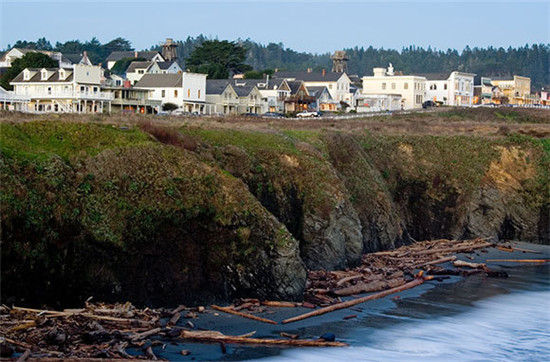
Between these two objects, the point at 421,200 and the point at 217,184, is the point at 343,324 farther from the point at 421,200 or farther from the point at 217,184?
the point at 421,200

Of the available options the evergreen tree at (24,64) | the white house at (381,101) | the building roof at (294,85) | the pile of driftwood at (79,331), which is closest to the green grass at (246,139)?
the pile of driftwood at (79,331)

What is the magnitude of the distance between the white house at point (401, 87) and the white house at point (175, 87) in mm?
45047

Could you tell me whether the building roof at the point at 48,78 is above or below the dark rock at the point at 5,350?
above

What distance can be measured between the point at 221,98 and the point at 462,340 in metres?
85.4

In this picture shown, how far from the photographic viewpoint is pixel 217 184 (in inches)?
1112

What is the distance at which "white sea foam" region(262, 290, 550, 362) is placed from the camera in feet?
72.6

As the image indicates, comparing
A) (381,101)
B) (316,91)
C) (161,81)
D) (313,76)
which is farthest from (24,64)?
(313,76)

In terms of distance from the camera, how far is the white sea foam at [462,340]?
72.6ft

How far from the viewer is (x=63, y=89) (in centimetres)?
8206

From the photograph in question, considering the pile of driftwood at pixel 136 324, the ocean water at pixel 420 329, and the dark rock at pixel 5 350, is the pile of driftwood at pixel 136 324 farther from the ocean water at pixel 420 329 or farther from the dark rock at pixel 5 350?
the ocean water at pixel 420 329

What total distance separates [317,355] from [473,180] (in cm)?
2854

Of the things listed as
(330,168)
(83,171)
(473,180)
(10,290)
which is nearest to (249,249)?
(83,171)

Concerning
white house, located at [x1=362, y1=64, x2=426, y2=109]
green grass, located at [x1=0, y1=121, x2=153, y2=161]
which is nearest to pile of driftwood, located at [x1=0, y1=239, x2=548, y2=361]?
green grass, located at [x1=0, y1=121, x2=153, y2=161]

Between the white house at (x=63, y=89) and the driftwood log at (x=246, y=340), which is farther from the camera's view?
the white house at (x=63, y=89)
